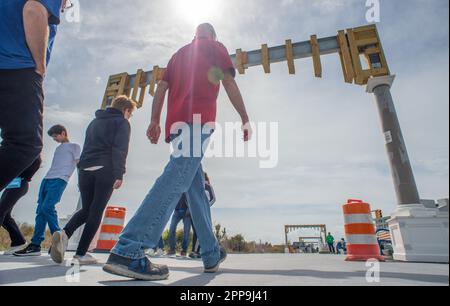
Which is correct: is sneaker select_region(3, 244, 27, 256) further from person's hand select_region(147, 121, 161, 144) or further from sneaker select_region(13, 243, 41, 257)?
person's hand select_region(147, 121, 161, 144)

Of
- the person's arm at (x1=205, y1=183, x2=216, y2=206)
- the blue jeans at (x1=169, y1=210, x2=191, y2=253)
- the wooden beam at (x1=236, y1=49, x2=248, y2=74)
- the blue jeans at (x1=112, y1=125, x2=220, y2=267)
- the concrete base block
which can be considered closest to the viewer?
the blue jeans at (x1=112, y1=125, x2=220, y2=267)

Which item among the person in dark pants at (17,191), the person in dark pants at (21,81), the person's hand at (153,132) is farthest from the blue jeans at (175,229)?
the person in dark pants at (21,81)

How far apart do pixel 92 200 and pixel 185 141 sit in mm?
1392

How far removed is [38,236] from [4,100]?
10.0ft

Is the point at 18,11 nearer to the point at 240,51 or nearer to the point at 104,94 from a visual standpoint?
the point at 240,51

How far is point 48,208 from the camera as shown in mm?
3527

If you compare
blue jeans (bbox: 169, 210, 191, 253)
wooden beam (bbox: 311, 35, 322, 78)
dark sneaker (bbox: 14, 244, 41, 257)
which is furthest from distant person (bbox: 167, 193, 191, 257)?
wooden beam (bbox: 311, 35, 322, 78)

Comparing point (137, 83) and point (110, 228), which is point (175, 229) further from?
point (137, 83)

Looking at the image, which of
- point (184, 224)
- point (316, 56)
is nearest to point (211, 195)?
point (184, 224)

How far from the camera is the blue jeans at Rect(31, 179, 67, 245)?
3525 mm

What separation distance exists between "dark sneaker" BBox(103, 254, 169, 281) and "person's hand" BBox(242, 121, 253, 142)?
3.70 feet

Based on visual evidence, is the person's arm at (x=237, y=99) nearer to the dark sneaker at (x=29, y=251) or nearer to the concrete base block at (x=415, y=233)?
the concrete base block at (x=415, y=233)

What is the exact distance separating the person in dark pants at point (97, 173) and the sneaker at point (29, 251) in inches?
60.6

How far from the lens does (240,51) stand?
7617mm
